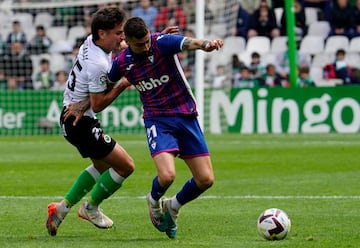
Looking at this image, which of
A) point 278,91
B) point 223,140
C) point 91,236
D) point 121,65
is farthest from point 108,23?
point 278,91

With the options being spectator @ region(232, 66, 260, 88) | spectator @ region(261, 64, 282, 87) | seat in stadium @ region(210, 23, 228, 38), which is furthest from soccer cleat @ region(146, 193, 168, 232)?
seat in stadium @ region(210, 23, 228, 38)

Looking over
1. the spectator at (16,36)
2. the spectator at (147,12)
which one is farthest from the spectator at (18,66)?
→ the spectator at (147,12)

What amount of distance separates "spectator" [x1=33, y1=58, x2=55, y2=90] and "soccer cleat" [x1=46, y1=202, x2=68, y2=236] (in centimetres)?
1683

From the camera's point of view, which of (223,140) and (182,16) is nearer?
(223,140)

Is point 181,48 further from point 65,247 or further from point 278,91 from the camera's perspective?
point 278,91

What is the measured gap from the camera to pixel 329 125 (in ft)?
75.3

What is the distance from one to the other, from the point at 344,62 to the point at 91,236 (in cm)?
1728

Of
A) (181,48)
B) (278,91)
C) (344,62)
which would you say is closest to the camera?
(181,48)

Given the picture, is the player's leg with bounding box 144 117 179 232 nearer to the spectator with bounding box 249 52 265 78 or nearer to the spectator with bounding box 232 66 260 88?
the spectator with bounding box 232 66 260 88

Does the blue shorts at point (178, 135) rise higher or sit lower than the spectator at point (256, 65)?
higher

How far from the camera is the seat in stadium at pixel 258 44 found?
89.6ft

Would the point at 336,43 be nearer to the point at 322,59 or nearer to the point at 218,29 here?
the point at 322,59

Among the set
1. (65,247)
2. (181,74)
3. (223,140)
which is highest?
(181,74)

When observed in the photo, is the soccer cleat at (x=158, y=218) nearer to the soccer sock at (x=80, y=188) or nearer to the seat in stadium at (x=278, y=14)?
the soccer sock at (x=80, y=188)
